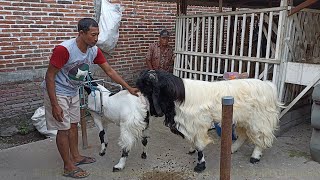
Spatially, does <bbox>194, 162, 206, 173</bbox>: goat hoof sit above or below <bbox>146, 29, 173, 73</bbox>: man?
below

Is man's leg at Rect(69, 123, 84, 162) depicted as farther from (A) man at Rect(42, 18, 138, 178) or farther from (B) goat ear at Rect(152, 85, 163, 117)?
(B) goat ear at Rect(152, 85, 163, 117)

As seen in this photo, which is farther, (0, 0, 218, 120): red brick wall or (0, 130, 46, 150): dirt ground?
(0, 0, 218, 120): red brick wall

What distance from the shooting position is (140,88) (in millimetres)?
3707

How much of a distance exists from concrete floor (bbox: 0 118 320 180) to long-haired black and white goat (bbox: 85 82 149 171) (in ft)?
1.02

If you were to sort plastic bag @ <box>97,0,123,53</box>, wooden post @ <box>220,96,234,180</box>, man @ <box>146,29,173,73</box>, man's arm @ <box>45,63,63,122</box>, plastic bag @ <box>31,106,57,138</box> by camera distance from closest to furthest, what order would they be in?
wooden post @ <box>220,96,234,180</box> → man's arm @ <box>45,63,63,122</box> → plastic bag @ <box>31,106,57,138</box> → man @ <box>146,29,173,73</box> → plastic bag @ <box>97,0,123,53</box>

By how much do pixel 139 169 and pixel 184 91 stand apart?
1.21 meters

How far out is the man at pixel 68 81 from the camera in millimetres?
3375

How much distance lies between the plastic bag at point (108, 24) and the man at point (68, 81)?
2.78 m

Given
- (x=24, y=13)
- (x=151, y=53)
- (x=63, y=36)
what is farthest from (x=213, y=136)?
(x=24, y=13)

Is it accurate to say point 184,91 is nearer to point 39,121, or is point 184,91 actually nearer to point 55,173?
point 55,173

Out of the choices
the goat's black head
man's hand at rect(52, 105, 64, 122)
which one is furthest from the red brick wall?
man's hand at rect(52, 105, 64, 122)

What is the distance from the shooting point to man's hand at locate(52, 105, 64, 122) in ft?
11.3

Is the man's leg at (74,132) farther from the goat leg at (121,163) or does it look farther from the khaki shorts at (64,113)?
the goat leg at (121,163)

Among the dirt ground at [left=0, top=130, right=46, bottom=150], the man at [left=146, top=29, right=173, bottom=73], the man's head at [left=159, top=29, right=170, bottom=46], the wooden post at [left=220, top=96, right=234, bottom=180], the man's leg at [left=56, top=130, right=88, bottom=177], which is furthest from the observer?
the man at [left=146, top=29, right=173, bottom=73]
